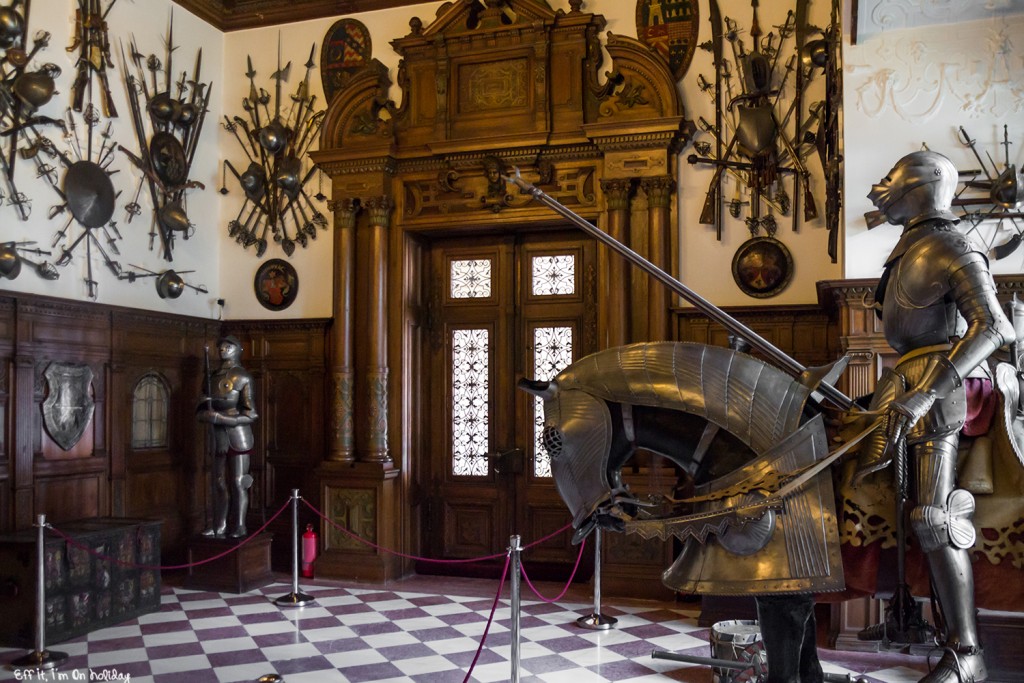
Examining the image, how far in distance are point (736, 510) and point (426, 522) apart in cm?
543

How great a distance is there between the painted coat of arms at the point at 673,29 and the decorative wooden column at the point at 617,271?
1025 mm

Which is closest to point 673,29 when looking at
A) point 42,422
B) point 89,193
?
point 89,193

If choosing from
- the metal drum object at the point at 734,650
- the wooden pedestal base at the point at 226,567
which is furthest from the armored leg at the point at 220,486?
the metal drum object at the point at 734,650

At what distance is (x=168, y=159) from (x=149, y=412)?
7.04 feet

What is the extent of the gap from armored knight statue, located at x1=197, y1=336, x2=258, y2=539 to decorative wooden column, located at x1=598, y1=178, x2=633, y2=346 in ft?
9.66

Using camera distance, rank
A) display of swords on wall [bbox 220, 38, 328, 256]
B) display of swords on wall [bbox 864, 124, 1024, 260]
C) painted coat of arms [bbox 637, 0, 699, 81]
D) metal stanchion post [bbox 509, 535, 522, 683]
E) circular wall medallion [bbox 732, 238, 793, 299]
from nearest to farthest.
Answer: metal stanchion post [bbox 509, 535, 522, 683] < display of swords on wall [bbox 864, 124, 1024, 260] < circular wall medallion [bbox 732, 238, 793, 299] < painted coat of arms [bbox 637, 0, 699, 81] < display of swords on wall [bbox 220, 38, 328, 256]

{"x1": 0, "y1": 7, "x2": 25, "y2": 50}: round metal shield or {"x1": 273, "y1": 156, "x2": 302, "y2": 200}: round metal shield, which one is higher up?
{"x1": 0, "y1": 7, "x2": 25, "y2": 50}: round metal shield

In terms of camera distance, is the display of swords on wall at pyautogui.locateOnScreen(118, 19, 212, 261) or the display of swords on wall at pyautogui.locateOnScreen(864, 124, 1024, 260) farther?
the display of swords on wall at pyautogui.locateOnScreen(118, 19, 212, 261)

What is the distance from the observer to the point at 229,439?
7328mm

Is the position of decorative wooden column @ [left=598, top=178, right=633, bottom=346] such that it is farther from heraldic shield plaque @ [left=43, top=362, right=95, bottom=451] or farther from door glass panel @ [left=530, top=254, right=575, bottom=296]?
heraldic shield plaque @ [left=43, top=362, right=95, bottom=451]

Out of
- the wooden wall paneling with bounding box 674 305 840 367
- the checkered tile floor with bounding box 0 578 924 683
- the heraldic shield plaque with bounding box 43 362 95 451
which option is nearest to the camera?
the checkered tile floor with bounding box 0 578 924 683

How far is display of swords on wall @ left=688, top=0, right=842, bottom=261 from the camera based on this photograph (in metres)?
6.88

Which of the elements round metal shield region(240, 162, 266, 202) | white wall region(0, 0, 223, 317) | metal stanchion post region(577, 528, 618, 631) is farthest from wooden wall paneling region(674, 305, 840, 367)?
white wall region(0, 0, 223, 317)

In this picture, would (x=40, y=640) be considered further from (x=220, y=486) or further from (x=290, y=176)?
(x=290, y=176)
